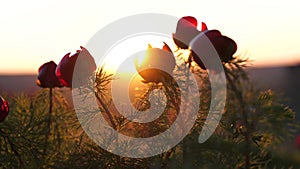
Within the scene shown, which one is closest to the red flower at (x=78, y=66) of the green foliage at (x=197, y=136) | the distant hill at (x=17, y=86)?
the green foliage at (x=197, y=136)

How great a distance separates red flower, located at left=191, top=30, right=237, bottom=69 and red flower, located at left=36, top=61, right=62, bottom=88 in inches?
16.1

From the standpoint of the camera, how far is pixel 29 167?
125cm

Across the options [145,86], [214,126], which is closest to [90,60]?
[145,86]

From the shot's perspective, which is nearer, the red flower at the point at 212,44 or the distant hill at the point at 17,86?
the red flower at the point at 212,44

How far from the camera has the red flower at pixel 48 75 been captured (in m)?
1.33

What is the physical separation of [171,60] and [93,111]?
0.23 m

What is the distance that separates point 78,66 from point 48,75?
0.69ft

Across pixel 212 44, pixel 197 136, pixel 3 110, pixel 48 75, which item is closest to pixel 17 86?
pixel 48 75

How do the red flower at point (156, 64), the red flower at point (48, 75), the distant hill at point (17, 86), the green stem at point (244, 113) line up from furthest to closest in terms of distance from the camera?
the distant hill at point (17, 86), the red flower at point (48, 75), the red flower at point (156, 64), the green stem at point (244, 113)

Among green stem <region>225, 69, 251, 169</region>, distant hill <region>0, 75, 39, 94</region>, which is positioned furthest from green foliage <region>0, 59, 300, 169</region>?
distant hill <region>0, 75, 39, 94</region>

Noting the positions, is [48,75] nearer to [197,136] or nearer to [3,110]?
[3,110]

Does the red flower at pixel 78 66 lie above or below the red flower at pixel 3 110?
above

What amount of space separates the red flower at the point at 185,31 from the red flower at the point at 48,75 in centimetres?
34

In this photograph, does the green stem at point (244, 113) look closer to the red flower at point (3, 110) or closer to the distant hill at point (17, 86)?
the red flower at point (3, 110)
